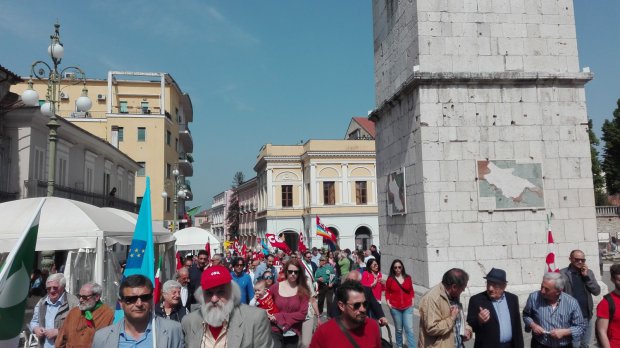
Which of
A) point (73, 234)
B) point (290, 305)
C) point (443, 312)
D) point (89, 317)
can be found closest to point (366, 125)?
point (73, 234)

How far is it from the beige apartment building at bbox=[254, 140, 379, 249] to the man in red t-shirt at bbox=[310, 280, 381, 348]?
4191cm

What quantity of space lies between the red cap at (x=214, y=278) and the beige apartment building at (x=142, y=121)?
34.0 metres

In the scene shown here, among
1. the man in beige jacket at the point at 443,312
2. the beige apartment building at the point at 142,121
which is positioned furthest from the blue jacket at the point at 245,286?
the beige apartment building at the point at 142,121

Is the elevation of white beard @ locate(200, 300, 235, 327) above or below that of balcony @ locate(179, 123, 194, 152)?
below

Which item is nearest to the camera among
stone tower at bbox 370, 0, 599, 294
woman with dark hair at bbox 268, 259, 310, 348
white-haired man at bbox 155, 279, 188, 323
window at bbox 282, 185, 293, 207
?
white-haired man at bbox 155, 279, 188, 323

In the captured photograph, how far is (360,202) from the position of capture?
46562 mm

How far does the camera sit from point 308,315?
6395 millimetres

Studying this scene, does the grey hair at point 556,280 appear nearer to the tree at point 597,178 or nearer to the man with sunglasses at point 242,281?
the man with sunglasses at point 242,281

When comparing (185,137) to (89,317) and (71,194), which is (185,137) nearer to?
(71,194)

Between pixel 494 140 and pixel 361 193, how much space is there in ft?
117

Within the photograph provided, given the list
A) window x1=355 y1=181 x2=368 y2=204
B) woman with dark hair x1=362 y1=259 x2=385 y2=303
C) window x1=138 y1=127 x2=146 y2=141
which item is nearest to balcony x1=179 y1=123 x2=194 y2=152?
window x1=138 y1=127 x2=146 y2=141

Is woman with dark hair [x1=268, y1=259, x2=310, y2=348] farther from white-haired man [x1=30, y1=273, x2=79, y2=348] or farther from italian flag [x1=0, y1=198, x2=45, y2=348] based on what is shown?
italian flag [x1=0, y1=198, x2=45, y2=348]

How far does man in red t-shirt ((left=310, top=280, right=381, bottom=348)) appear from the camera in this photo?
3359mm

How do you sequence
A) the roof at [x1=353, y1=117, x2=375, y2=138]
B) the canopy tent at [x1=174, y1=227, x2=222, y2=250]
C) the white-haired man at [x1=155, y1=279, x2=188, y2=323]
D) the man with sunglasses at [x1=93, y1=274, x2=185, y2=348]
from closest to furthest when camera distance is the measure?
the man with sunglasses at [x1=93, y1=274, x2=185, y2=348], the white-haired man at [x1=155, y1=279, x2=188, y2=323], the canopy tent at [x1=174, y1=227, x2=222, y2=250], the roof at [x1=353, y1=117, x2=375, y2=138]
